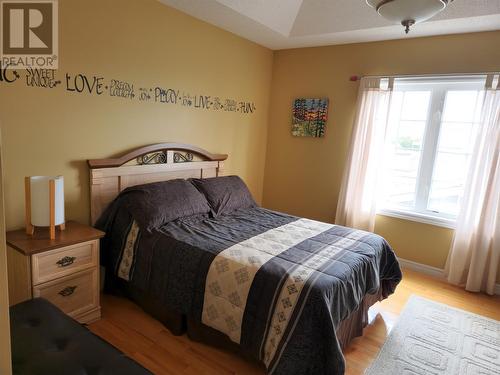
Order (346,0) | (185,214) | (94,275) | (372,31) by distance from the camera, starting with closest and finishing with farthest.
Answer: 1. (94,275)
2. (185,214)
3. (346,0)
4. (372,31)

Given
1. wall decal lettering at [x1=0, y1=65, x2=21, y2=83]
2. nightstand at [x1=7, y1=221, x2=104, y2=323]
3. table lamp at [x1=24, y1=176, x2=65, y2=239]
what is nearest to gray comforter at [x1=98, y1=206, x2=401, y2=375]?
nightstand at [x1=7, y1=221, x2=104, y2=323]

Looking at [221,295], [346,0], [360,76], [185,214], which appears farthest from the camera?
[360,76]

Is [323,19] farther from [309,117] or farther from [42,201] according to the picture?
[42,201]

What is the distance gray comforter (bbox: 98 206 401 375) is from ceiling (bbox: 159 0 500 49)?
1.79 metres

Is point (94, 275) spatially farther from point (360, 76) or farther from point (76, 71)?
point (360, 76)

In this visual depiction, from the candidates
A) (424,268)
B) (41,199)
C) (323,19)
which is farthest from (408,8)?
(424,268)

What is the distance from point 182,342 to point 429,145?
289 centimetres

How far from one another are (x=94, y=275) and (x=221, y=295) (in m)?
0.89

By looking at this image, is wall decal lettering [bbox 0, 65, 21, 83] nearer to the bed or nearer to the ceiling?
the bed

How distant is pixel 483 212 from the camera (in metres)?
2.98

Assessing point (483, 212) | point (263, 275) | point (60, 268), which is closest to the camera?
point (263, 275)

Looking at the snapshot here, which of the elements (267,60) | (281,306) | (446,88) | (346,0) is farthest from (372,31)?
(281,306)

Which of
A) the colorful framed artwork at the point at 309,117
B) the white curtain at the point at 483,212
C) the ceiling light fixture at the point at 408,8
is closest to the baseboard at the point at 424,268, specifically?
the white curtain at the point at 483,212

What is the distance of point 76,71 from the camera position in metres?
2.29
